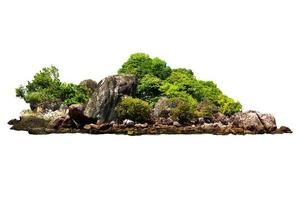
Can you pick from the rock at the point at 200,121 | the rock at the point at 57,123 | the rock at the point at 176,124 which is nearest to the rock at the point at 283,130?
the rock at the point at 200,121

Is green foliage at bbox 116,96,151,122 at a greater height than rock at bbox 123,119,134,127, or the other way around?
green foliage at bbox 116,96,151,122

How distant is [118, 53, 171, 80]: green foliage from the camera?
40906 mm

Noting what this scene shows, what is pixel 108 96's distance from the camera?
37.1 meters

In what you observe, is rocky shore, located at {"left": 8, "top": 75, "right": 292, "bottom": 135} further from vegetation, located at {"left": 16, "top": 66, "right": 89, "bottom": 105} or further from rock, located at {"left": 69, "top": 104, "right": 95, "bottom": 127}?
vegetation, located at {"left": 16, "top": 66, "right": 89, "bottom": 105}

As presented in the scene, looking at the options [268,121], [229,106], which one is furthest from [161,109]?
[268,121]

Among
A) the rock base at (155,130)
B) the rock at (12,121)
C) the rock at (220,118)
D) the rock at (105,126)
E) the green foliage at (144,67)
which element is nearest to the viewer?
the rock base at (155,130)

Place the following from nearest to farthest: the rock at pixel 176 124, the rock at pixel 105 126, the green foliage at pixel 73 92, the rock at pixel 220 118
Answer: the rock at pixel 105 126
the rock at pixel 176 124
the rock at pixel 220 118
the green foliage at pixel 73 92

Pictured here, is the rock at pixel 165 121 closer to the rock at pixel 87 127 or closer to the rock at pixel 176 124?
the rock at pixel 176 124

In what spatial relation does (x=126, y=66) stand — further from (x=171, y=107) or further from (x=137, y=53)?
(x=171, y=107)

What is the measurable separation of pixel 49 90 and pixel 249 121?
1036cm

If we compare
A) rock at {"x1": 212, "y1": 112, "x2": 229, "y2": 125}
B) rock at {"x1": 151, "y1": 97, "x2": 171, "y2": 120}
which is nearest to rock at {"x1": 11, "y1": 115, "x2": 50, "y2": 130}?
rock at {"x1": 151, "y1": 97, "x2": 171, "y2": 120}

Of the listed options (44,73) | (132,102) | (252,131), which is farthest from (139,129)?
(44,73)

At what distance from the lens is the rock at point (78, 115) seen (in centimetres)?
3597

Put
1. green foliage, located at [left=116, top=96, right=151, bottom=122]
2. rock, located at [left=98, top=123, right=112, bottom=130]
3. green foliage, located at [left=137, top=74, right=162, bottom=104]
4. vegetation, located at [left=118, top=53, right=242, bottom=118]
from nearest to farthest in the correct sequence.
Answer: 1. rock, located at [left=98, top=123, right=112, bottom=130]
2. green foliage, located at [left=116, top=96, right=151, bottom=122]
3. vegetation, located at [left=118, top=53, right=242, bottom=118]
4. green foliage, located at [left=137, top=74, right=162, bottom=104]
